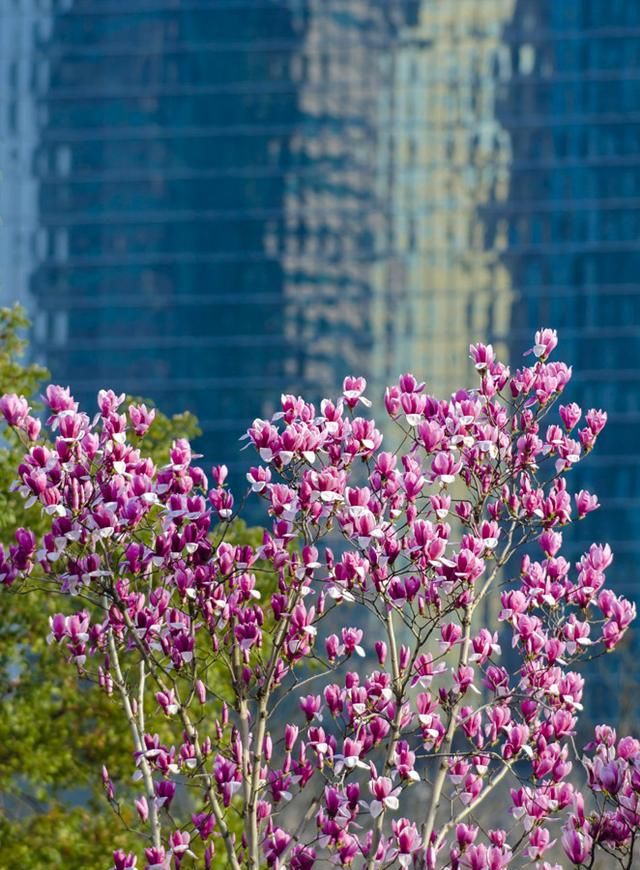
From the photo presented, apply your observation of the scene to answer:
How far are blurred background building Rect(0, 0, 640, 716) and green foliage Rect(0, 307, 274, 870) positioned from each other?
329 ft

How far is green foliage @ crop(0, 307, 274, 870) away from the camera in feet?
60.6

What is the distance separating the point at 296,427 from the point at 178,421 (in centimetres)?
1102

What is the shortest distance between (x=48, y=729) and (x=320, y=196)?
10884cm

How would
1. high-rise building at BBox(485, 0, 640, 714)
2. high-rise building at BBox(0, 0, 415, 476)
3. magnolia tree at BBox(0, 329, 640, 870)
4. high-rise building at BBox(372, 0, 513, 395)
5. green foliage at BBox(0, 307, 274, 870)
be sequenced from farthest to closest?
high-rise building at BBox(372, 0, 513, 395) < high-rise building at BBox(0, 0, 415, 476) < high-rise building at BBox(485, 0, 640, 714) < green foliage at BBox(0, 307, 274, 870) < magnolia tree at BBox(0, 329, 640, 870)

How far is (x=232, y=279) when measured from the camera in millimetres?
123562

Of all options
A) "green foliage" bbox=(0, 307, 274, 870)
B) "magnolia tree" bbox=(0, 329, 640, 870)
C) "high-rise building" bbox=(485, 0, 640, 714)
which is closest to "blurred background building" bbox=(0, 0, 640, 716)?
"high-rise building" bbox=(485, 0, 640, 714)

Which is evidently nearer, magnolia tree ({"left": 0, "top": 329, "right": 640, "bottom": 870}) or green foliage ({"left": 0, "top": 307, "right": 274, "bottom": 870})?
magnolia tree ({"left": 0, "top": 329, "right": 640, "bottom": 870})

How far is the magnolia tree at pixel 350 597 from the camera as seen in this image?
29.8 ft

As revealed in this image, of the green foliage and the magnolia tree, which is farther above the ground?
the magnolia tree

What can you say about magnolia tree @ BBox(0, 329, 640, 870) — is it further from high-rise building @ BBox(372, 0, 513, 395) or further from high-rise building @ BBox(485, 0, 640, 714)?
high-rise building @ BBox(372, 0, 513, 395)

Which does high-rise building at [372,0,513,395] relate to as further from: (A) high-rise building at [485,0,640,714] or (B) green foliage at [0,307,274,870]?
(B) green foliage at [0,307,274,870]

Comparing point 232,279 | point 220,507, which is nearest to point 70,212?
point 232,279

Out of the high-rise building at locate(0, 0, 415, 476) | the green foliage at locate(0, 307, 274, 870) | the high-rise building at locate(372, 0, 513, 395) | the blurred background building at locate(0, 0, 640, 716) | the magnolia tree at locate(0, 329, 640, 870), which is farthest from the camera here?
the high-rise building at locate(372, 0, 513, 395)

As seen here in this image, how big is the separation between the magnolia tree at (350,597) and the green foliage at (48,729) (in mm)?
8752
